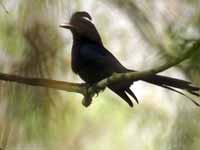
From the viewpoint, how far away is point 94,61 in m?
1.26

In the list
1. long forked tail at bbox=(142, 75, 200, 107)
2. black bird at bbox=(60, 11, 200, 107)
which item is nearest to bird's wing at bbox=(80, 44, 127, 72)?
black bird at bbox=(60, 11, 200, 107)

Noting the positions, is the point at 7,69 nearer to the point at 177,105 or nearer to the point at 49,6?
the point at 49,6

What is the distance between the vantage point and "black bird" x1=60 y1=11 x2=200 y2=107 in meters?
0.82

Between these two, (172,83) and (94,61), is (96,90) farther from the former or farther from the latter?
(94,61)

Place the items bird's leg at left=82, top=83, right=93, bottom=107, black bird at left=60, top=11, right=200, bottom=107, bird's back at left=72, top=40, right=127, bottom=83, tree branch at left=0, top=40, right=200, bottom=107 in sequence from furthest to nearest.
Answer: bird's back at left=72, top=40, right=127, bottom=83
bird's leg at left=82, top=83, right=93, bottom=107
black bird at left=60, top=11, right=200, bottom=107
tree branch at left=0, top=40, right=200, bottom=107

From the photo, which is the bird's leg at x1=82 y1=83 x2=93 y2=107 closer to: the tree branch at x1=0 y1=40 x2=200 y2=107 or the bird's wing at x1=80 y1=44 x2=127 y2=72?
the tree branch at x1=0 y1=40 x2=200 y2=107

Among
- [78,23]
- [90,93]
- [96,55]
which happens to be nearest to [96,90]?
[90,93]

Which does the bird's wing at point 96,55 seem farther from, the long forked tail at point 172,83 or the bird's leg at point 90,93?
the long forked tail at point 172,83

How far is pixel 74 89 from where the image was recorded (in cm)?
92

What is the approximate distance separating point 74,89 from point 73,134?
0.08 m

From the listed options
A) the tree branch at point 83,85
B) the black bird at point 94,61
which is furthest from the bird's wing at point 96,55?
the tree branch at point 83,85

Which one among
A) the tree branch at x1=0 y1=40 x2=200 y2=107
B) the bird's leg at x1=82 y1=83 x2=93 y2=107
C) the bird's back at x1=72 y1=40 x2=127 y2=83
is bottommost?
the bird's back at x1=72 y1=40 x2=127 y2=83

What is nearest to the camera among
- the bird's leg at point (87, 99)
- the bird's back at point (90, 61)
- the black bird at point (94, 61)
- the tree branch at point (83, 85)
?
the tree branch at point (83, 85)

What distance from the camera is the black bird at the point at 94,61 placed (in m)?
0.82
